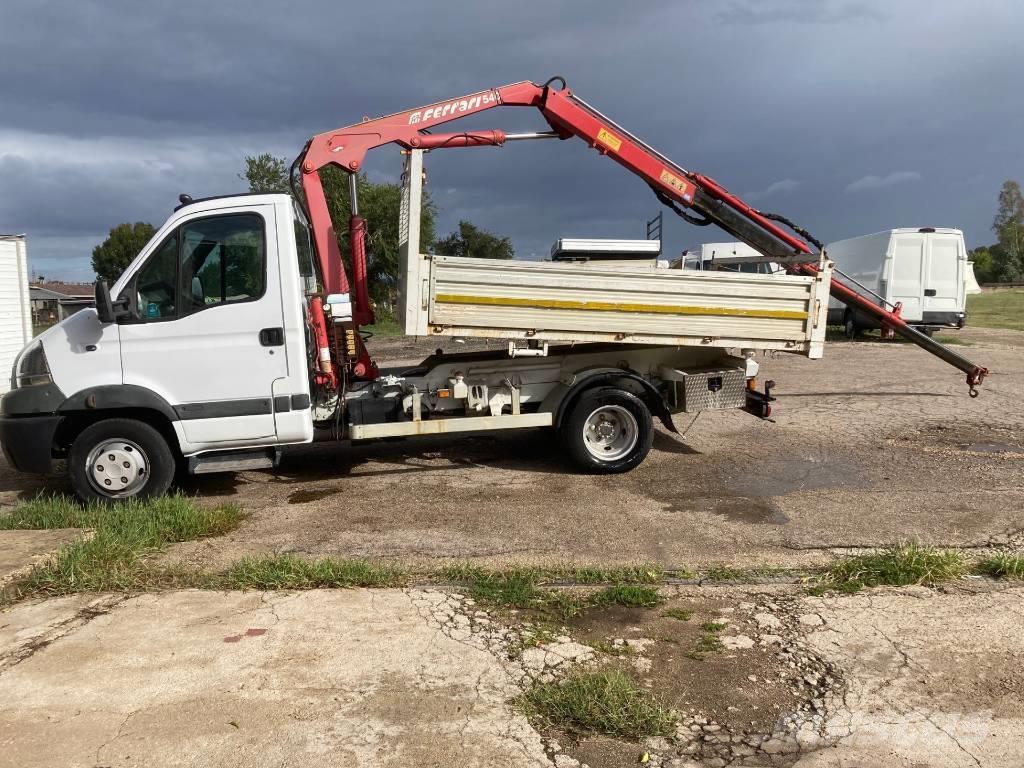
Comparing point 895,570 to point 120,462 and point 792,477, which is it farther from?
point 120,462

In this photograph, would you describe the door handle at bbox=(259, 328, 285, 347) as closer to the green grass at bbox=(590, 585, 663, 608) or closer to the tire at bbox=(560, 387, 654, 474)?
the tire at bbox=(560, 387, 654, 474)

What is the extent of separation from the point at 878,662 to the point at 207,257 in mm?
5711

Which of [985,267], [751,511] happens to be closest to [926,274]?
Result: [751,511]

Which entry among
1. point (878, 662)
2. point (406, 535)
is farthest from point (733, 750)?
point (406, 535)

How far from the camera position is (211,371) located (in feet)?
21.6

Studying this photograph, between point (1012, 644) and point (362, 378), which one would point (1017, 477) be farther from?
point (362, 378)

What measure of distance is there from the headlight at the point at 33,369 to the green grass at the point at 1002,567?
7.13 meters

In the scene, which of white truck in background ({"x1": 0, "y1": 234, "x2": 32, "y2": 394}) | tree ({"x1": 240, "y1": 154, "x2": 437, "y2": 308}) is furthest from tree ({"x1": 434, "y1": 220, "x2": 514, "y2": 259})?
white truck in background ({"x1": 0, "y1": 234, "x2": 32, "y2": 394})

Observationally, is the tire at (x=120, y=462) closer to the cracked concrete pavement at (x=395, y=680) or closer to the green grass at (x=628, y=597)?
the cracked concrete pavement at (x=395, y=680)

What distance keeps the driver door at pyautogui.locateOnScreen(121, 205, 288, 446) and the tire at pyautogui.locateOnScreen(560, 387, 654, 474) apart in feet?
9.32

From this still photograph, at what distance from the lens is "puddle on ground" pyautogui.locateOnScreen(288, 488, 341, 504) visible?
7.15m

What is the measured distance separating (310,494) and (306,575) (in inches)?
95.5

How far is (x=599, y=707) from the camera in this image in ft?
11.4

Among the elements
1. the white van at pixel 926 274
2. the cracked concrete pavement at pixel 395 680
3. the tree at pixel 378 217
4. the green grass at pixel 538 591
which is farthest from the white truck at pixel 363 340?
the tree at pixel 378 217
